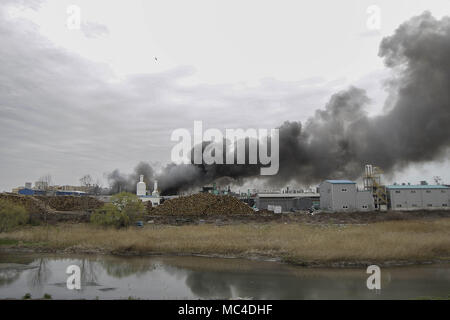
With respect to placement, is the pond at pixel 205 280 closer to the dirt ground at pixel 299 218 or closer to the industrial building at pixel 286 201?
the dirt ground at pixel 299 218


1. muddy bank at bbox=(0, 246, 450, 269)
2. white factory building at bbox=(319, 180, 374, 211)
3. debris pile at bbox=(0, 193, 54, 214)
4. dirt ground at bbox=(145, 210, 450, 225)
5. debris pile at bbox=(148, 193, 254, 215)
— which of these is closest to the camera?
muddy bank at bbox=(0, 246, 450, 269)

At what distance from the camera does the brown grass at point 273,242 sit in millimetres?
23594

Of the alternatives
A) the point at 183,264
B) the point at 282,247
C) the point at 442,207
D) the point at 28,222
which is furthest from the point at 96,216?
the point at 442,207

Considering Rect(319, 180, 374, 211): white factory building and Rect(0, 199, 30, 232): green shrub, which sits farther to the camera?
Rect(319, 180, 374, 211): white factory building

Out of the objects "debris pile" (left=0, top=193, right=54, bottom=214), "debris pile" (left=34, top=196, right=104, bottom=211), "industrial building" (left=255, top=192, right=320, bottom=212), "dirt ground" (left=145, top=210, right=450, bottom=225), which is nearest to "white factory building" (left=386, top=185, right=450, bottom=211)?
"dirt ground" (left=145, top=210, right=450, bottom=225)

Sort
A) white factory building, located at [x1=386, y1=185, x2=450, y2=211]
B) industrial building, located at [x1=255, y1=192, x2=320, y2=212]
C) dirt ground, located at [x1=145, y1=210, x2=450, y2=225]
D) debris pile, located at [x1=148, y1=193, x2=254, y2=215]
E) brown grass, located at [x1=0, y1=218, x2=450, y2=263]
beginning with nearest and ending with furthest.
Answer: brown grass, located at [x1=0, y1=218, x2=450, y2=263] → dirt ground, located at [x1=145, y1=210, x2=450, y2=225] → debris pile, located at [x1=148, y1=193, x2=254, y2=215] → white factory building, located at [x1=386, y1=185, x2=450, y2=211] → industrial building, located at [x1=255, y1=192, x2=320, y2=212]

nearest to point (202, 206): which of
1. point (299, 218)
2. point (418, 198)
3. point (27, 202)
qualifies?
point (299, 218)

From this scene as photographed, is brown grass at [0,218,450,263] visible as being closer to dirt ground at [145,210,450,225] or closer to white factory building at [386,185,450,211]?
dirt ground at [145,210,450,225]

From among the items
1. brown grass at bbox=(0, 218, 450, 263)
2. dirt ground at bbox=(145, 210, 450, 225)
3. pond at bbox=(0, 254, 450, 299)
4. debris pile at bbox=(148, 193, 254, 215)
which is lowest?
pond at bbox=(0, 254, 450, 299)

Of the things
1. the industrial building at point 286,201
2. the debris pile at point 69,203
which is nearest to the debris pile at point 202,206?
the debris pile at point 69,203

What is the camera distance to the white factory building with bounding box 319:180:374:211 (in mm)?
52969

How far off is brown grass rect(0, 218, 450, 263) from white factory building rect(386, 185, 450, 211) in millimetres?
21545

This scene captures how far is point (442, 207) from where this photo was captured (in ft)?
175

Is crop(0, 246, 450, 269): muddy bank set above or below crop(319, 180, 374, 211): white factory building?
below
